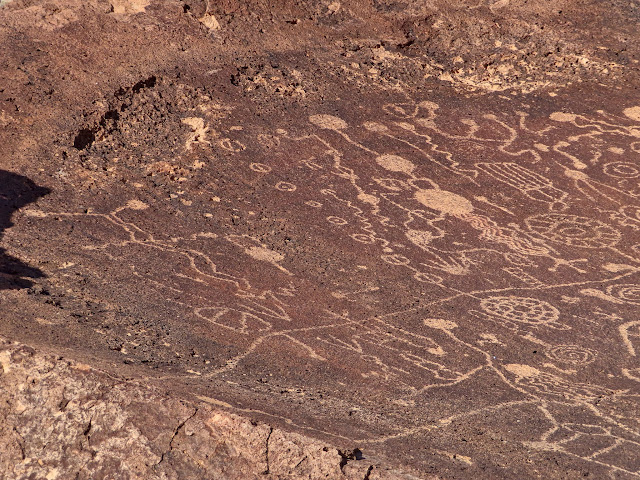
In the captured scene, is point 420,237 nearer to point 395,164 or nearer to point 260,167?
point 395,164

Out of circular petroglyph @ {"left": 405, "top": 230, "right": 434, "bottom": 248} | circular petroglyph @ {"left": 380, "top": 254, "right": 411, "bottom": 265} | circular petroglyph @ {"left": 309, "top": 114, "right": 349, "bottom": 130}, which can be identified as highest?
circular petroglyph @ {"left": 309, "top": 114, "right": 349, "bottom": 130}

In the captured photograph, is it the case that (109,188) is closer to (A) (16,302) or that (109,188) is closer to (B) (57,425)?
(A) (16,302)

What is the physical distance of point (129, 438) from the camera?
3.30 metres

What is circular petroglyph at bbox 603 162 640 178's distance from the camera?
6.97m

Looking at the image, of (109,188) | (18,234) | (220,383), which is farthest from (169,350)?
(109,188)

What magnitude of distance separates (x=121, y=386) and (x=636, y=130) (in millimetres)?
5889

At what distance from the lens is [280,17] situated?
820cm

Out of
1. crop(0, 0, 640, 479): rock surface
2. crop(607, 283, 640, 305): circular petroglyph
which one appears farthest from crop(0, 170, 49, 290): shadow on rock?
crop(607, 283, 640, 305): circular petroglyph

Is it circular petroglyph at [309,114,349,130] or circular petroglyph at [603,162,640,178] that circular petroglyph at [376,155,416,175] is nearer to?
circular petroglyph at [309,114,349,130]

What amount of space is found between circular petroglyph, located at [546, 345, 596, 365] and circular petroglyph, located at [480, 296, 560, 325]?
0.29 metres

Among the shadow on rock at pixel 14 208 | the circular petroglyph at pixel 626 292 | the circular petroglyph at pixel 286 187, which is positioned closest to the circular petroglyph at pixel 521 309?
the circular petroglyph at pixel 626 292

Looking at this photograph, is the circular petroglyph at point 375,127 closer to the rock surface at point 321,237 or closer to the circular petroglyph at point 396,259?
the rock surface at point 321,237

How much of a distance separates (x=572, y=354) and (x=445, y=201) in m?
1.97

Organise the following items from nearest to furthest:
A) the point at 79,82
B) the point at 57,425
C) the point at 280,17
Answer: the point at 57,425
the point at 79,82
the point at 280,17
